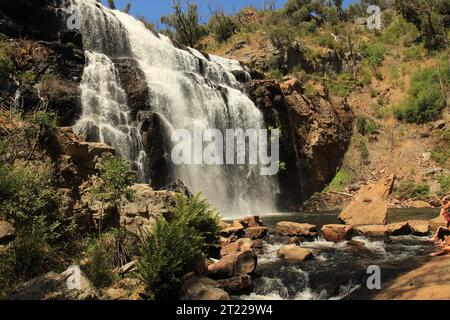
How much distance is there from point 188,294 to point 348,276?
4.14m

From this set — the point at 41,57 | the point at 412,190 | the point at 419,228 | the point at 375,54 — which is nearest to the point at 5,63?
the point at 41,57

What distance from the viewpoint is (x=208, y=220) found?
1182 centimetres

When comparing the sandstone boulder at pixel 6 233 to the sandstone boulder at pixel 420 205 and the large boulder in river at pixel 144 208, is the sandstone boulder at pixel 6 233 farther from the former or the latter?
the sandstone boulder at pixel 420 205

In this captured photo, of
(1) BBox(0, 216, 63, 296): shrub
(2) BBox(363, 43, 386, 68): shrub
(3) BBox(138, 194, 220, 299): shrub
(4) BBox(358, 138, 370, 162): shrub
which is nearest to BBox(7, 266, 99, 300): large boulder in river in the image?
(1) BBox(0, 216, 63, 296): shrub

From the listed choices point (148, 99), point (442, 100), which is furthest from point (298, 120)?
point (148, 99)

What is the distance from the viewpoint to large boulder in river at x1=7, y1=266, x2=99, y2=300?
6.95 m

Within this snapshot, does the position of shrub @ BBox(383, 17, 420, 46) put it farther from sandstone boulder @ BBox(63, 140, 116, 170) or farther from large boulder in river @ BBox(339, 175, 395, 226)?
sandstone boulder @ BBox(63, 140, 116, 170)

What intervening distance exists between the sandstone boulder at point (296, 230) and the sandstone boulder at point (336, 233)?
45 centimetres

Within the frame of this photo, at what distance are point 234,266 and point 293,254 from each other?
280 cm

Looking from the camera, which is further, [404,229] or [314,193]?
[314,193]

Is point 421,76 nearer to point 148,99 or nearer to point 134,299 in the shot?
point 148,99
